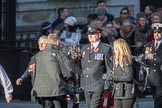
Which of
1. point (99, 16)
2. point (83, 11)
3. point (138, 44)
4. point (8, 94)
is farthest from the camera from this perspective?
point (83, 11)

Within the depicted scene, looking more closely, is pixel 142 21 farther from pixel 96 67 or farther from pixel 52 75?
pixel 52 75

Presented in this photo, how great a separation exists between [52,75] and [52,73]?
0.12ft

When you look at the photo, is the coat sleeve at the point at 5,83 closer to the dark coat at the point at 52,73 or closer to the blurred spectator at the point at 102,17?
the dark coat at the point at 52,73

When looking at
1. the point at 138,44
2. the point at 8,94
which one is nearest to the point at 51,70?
the point at 8,94

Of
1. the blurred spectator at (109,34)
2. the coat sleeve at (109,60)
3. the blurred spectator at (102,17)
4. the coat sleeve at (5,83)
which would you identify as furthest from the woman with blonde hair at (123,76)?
the blurred spectator at (102,17)

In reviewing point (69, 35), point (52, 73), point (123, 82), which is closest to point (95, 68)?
point (123, 82)

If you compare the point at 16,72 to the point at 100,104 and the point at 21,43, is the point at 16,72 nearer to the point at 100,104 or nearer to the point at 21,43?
the point at 21,43

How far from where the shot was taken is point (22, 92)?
53.4 feet

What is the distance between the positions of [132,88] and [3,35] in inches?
257

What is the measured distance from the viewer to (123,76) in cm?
1145

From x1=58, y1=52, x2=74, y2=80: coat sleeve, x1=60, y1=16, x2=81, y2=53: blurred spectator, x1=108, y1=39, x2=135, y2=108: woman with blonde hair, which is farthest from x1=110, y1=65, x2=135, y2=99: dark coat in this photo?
x1=60, y1=16, x2=81, y2=53: blurred spectator

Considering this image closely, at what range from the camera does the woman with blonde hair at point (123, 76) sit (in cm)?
1142

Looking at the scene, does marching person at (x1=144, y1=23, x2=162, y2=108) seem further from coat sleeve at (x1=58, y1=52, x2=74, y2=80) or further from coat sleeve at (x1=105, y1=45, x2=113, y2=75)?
coat sleeve at (x1=58, y1=52, x2=74, y2=80)

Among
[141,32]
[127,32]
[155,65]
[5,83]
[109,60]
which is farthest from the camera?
[127,32]
